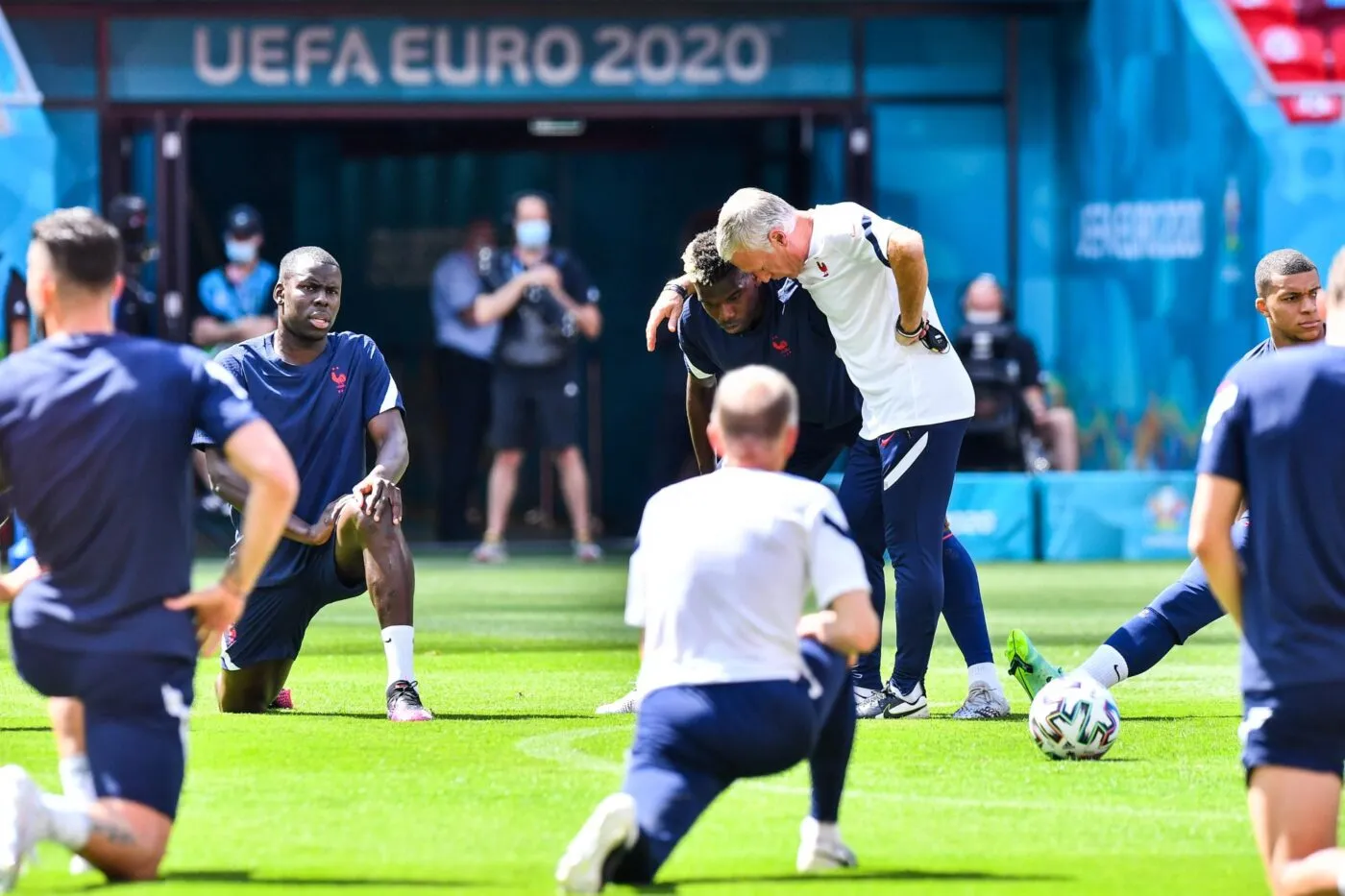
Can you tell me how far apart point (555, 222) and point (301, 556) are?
12.8m

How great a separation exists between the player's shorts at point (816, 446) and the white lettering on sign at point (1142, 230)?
999 cm

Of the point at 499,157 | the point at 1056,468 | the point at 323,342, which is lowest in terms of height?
the point at 1056,468

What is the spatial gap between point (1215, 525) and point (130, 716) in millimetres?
2451

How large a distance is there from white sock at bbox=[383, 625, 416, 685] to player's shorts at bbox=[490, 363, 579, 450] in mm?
8592

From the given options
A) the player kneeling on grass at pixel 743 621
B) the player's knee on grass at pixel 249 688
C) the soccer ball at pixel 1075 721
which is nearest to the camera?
the player kneeling on grass at pixel 743 621

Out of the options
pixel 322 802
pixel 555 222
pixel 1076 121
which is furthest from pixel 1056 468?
pixel 322 802

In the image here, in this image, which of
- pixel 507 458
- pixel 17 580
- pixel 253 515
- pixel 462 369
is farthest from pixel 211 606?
pixel 462 369

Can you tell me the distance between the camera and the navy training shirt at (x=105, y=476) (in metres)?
5.34

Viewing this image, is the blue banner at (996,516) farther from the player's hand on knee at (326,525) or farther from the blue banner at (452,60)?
the player's hand on knee at (326,525)

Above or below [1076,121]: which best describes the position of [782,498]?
below

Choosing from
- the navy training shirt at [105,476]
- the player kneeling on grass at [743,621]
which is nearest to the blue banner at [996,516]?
the player kneeling on grass at [743,621]

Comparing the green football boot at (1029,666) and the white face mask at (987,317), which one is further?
the white face mask at (987,317)

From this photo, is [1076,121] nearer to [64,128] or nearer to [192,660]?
[64,128]

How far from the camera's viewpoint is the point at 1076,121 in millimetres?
19531
